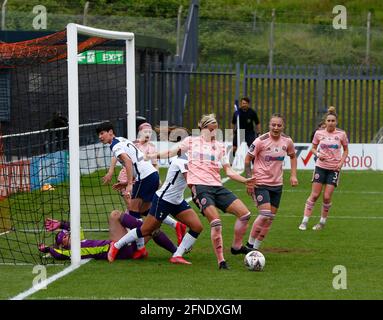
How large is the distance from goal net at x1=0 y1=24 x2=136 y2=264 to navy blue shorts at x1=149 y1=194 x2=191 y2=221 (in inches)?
38.0

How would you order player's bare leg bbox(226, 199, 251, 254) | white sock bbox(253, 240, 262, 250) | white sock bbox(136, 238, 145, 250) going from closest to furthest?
player's bare leg bbox(226, 199, 251, 254) → white sock bbox(136, 238, 145, 250) → white sock bbox(253, 240, 262, 250)

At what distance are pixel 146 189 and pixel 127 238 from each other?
3.89 ft

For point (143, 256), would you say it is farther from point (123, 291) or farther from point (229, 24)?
point (229, 24)

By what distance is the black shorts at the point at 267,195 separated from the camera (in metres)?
14.1

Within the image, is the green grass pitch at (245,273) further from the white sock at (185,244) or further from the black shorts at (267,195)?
the black shorts at (267,195)

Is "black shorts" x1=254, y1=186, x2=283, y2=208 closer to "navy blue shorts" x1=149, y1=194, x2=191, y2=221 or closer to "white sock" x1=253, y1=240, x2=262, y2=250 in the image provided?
"white sock" x1=253, y1=240, x2=262, y2=250

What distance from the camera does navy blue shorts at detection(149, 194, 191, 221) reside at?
1309cm

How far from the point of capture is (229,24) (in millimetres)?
40312

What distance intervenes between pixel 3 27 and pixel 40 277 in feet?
75.5

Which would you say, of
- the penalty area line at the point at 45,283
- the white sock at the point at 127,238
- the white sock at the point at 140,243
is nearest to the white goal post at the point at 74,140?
the penalty area line at the point at 45,283

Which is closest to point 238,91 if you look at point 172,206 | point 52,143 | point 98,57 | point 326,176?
→ point 52,143

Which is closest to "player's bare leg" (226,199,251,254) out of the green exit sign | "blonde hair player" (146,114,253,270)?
"blonde hair player" (146,114,253,270)

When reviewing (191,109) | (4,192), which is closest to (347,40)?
(191,109)
